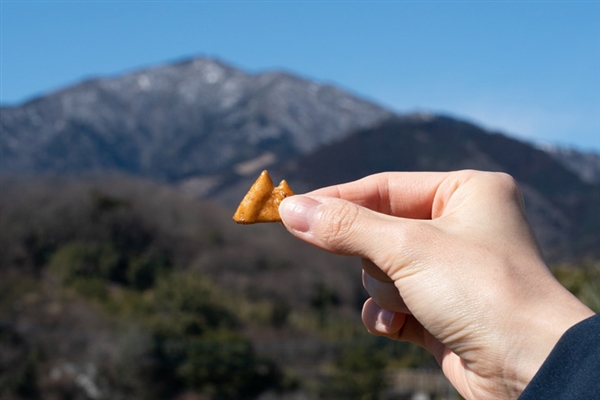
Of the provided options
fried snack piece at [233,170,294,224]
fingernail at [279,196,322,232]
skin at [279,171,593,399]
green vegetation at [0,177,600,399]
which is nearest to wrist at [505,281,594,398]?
skin at [279,171,593,399]

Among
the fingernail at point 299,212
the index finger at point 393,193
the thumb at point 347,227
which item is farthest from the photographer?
the index finger at point 393,193

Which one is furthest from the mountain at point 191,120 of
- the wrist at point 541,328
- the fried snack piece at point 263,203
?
the wrist at point 541,328

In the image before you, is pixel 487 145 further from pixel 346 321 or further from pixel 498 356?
pixel 346 321

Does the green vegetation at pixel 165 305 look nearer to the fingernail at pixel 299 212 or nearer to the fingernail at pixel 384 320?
the fingernail at pixel 384 320

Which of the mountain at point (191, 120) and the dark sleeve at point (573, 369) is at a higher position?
the dark sleeve at point (573, 369)

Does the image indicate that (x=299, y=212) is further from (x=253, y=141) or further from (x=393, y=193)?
(x=253, y=141)

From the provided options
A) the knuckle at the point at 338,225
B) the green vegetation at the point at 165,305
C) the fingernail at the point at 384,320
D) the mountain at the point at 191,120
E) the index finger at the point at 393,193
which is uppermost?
the knuckle at the point at 338,225

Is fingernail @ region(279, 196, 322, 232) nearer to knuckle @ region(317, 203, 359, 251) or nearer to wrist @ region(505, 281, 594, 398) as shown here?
knuckle @ region(317, 203, 359, 251)
